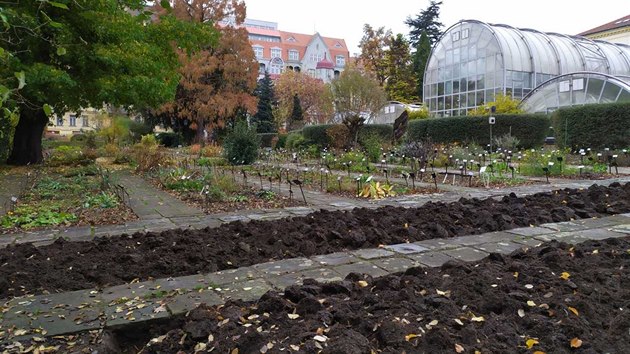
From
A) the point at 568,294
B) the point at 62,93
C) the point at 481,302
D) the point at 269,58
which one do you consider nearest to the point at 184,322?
the point at 481,302

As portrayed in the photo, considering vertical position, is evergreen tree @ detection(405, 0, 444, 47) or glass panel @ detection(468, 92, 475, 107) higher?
evergreen tree @ detection(405, 0, 444, 47)

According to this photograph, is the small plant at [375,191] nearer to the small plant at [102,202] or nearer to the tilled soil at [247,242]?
the tilled soil at [247,242]

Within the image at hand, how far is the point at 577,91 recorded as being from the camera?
19.9m

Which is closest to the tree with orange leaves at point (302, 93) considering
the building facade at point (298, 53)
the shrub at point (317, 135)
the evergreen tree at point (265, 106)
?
the evergreen tree at point (265, 106)

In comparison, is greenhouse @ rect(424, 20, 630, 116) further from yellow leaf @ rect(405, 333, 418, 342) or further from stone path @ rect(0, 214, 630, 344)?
yellow leaf @ rect(405, 333, 418, 342)

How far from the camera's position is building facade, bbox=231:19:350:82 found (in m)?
72.6

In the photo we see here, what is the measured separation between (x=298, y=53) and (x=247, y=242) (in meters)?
75.9

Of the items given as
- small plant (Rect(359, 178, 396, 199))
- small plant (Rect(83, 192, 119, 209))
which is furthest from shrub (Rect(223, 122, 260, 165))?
small plant (Rect(83, 192, 119, 209))

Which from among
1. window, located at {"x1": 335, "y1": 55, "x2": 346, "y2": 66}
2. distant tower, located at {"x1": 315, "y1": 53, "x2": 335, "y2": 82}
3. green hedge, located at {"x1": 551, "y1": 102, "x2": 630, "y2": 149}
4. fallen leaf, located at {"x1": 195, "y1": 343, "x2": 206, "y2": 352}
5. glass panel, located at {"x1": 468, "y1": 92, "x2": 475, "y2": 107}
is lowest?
fallen leaf, located at {"x1": 195, "y1": 343, "x2": 206, "y2": 352}

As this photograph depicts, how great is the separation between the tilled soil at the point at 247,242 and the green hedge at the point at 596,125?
1009 cm

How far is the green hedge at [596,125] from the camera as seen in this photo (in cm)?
1388

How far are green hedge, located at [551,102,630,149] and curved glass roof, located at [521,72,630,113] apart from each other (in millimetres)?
4162

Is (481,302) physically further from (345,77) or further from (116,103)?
(345,77)

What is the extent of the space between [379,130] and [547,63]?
11.3 meters
